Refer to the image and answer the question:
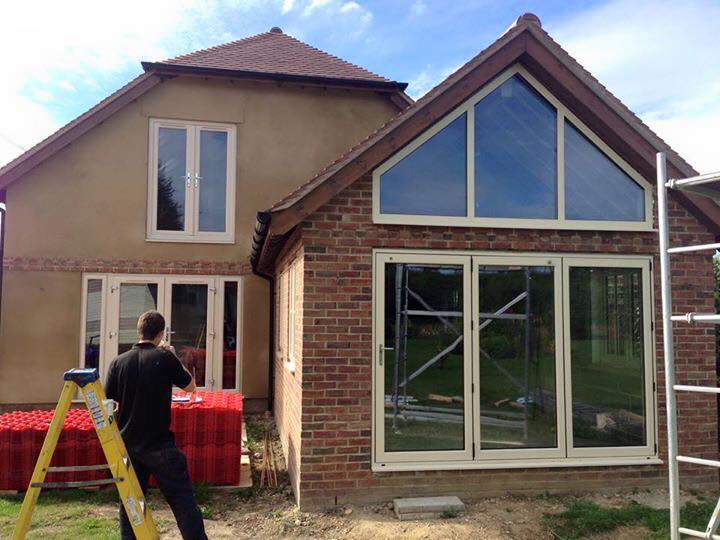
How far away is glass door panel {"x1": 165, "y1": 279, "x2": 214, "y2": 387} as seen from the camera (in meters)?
10.5

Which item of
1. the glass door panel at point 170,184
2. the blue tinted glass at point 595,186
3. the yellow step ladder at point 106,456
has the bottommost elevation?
the yellow step ladder at point 106,456

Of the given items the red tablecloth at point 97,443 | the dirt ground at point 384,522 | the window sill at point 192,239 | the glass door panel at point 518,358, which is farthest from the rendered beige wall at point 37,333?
the glass door panel at point 518,358

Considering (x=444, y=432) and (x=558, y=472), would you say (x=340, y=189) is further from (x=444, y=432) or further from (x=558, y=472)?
(x=558, y=472)

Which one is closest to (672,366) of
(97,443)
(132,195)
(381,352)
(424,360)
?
(424,360)

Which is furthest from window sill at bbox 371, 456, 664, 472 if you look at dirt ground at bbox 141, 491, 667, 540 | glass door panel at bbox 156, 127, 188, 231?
glass door panel at bbox 156, 127, 188, 231

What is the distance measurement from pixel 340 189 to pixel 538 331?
2559mm

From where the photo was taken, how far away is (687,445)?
570 cm

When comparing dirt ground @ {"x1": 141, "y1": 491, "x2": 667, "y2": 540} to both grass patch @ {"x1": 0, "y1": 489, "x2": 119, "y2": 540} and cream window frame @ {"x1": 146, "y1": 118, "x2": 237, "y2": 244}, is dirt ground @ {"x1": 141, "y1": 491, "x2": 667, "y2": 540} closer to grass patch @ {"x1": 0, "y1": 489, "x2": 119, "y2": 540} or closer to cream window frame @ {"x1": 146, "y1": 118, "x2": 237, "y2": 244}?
grass patch @ {"x1": 0, "y1": 489, "x2": 119, "y2": 540}

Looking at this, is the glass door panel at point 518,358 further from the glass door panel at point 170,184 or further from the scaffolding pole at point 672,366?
the glass door panel at point 170,184

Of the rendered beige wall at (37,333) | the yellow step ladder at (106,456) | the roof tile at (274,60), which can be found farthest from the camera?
the roof tile at (274,60)

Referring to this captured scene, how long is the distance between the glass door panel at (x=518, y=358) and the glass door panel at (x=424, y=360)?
202 millimetres

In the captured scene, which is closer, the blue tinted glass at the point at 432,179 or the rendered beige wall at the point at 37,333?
the blue tinted glass at the point at 432,179

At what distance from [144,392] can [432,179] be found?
342cm

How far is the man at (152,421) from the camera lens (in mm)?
3953
